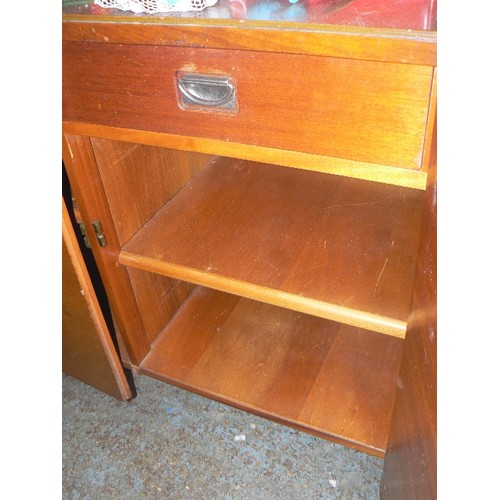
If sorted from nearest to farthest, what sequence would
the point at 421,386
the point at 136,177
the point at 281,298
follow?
the point at 421,386
the point at 281,298
the point at 136,177

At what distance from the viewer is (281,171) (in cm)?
94

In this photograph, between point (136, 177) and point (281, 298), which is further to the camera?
point (136, 177)

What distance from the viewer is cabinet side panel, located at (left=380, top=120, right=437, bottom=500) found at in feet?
1.39

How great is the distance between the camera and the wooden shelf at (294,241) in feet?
2.23

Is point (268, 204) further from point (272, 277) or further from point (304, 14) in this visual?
point (304, 14)

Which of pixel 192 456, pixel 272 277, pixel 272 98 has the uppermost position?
pixel 272 98

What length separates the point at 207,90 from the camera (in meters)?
0.54

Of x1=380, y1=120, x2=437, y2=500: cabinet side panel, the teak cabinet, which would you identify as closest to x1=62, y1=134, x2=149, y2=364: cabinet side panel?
the teak cabinet

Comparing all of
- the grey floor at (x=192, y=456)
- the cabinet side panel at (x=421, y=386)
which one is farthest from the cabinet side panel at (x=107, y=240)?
the cabinet side panel at (x=421, y=386)

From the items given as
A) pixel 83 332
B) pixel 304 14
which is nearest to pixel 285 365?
pixel 83 332

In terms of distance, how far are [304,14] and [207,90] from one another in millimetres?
123

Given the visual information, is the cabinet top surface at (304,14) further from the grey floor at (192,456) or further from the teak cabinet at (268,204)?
the grey floor at (192,456)
